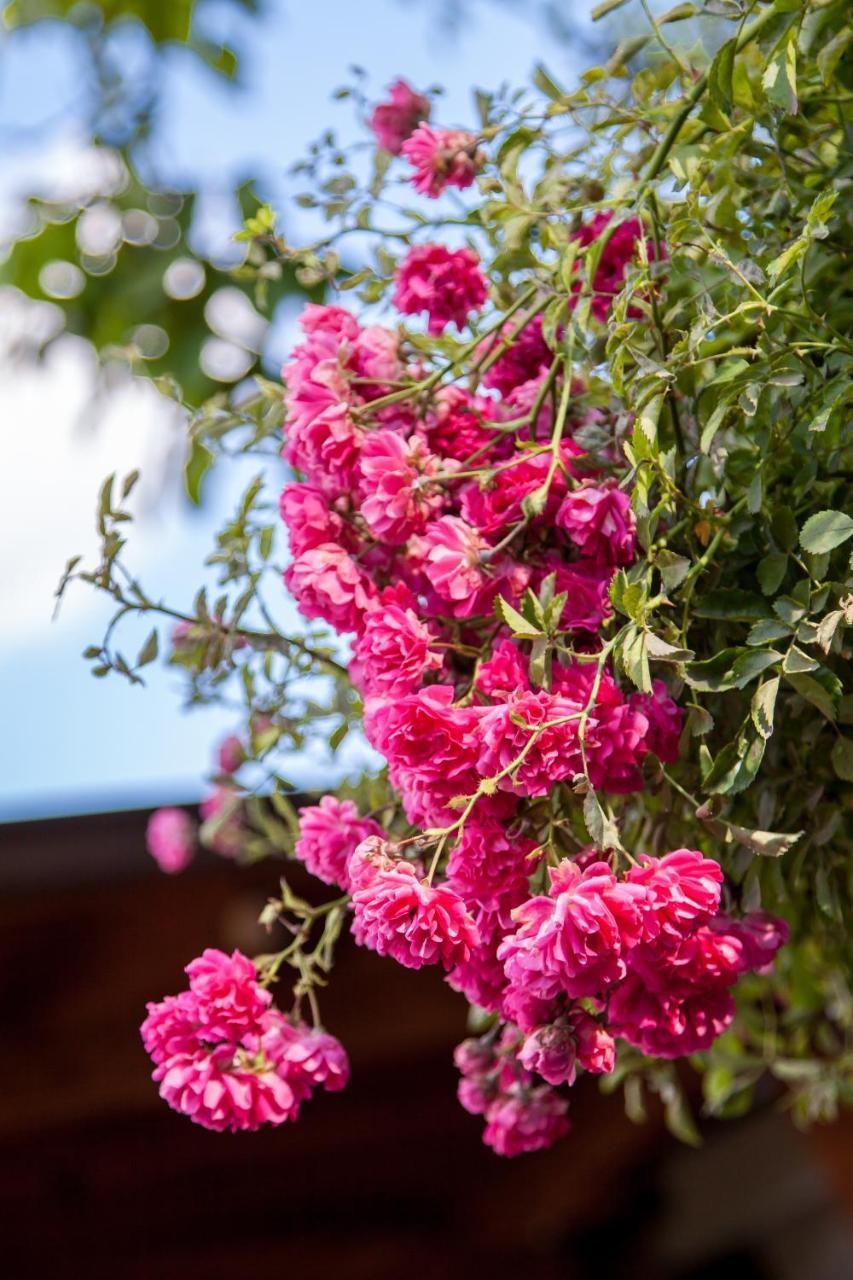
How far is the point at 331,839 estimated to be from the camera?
2.37 ft

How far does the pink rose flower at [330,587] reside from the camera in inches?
26.0

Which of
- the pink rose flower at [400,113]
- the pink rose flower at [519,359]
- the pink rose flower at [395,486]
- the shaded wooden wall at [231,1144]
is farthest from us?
the shaded wooden wall at [231,1144]

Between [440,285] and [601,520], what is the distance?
8.4 inches

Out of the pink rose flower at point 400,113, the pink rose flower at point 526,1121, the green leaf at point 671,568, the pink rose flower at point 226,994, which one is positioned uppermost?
the pink rose flower at point 400,113

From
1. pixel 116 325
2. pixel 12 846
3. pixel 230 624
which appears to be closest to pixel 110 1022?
pixel 12 846

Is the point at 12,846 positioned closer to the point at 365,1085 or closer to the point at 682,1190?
the point at 365,1085

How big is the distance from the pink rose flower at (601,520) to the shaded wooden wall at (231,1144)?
1.43m

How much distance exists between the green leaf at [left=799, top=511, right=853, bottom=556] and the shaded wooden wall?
1491 mm

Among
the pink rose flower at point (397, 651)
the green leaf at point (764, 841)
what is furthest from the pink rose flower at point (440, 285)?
the green leaf at point (764, 841)

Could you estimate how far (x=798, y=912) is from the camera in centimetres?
85

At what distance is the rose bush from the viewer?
1.95 feet

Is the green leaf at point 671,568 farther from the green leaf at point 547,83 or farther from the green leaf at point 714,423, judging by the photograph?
the green leaf at point 547,83

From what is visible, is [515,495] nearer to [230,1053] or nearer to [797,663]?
[797,663]

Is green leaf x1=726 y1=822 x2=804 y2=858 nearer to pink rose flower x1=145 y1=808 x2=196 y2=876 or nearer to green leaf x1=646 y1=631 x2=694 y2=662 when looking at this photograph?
green leaf x1=646 y1=631 x2=694 y2=662
